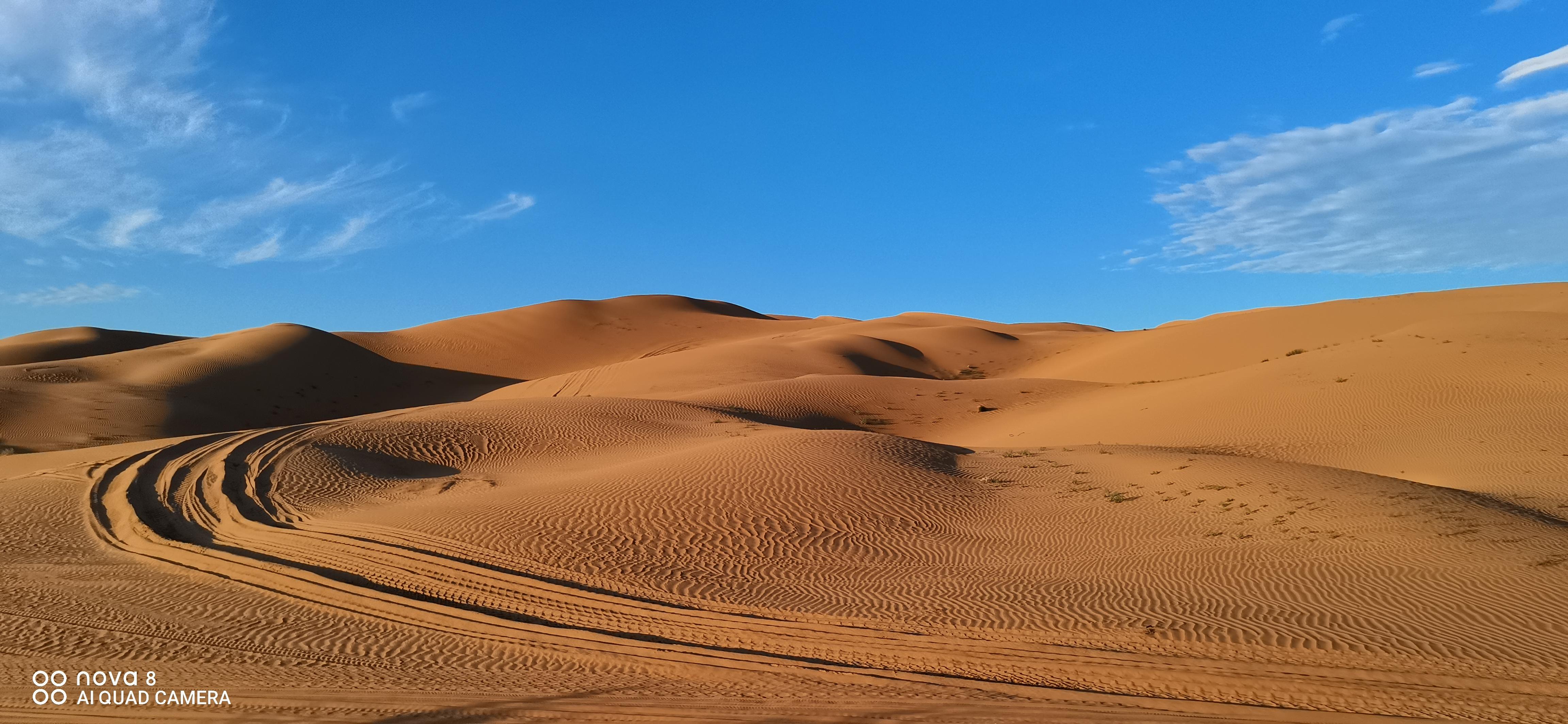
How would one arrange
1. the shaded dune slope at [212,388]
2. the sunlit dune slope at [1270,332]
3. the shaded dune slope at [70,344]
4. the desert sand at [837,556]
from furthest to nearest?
the shaded dune slope at [70,344]
the sunlit dune slope at [1270,332]
the shaded dune slope at [212,388]
the desert sand at [837,556]

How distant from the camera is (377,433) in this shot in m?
19.3

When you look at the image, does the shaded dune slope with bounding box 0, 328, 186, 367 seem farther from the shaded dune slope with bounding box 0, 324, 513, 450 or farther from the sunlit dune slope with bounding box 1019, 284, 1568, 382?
the sunlit dune slope with bounding box 1019, 284, 1568, 382

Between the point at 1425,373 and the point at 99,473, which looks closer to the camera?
the point at 99,473

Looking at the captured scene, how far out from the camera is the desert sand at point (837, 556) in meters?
6.27

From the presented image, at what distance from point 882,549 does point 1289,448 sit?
1245cm

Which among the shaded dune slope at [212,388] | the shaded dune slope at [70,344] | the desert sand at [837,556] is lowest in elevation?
the desert sand at [837,556]

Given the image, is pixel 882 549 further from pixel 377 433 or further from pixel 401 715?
pixel 377 433

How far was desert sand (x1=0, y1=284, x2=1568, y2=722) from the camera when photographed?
20.6 feet

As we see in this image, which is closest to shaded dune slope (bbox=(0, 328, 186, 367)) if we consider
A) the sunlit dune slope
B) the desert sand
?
the desert sand

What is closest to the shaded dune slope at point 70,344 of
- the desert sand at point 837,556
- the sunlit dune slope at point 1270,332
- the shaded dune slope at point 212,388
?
the shaded dune slope at point 212,388

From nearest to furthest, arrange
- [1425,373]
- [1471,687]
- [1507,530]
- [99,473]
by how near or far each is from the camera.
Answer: [1471,687] < [1507,530] < [99,473] < [1425,373]

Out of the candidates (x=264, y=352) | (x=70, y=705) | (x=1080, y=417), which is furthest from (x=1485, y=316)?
(x=264, y=352)

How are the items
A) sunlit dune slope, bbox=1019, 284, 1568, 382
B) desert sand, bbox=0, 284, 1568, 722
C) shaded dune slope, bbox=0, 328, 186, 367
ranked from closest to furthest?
desert sand, bbox=0, 284, 1568, 722
sunlit dune slope, bbox=1019, 284, 1568, 382
shaded dune slope, bbox=0, 328, 186, 367

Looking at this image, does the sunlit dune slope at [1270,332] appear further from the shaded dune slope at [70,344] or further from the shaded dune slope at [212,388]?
the shaded dune slope at [70,344]
